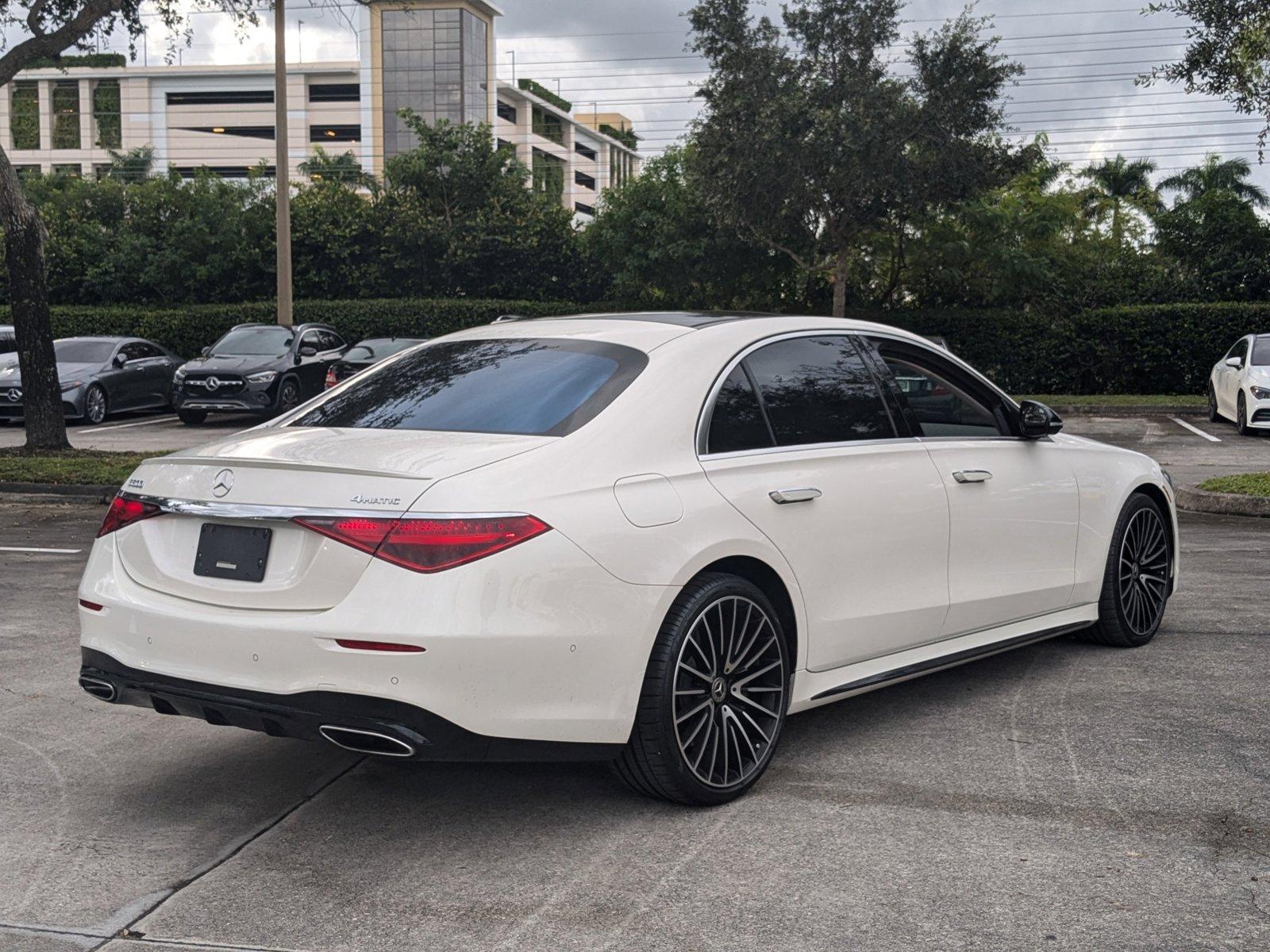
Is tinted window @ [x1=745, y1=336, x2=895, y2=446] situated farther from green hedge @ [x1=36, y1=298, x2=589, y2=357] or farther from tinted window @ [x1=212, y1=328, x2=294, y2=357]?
green hedge @ [x1=36, y1=298, x2=589, y2=357]

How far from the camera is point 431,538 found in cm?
383

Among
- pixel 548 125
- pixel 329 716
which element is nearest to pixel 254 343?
pixel 329 716

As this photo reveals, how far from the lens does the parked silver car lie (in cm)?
2269

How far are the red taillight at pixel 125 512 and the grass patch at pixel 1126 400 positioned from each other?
21369 mm

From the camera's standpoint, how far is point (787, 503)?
4668 millimetres

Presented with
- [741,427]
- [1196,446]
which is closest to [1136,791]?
[741,427]

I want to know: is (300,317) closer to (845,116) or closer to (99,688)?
(845,116)

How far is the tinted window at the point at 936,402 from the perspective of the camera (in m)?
5.57

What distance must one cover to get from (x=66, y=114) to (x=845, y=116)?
91401mm

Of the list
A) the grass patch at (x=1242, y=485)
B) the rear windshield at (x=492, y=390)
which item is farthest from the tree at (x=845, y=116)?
the rear windshield at (x=492, y=390)

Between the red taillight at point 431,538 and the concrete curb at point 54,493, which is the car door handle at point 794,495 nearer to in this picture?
the red taillight at point 431,538

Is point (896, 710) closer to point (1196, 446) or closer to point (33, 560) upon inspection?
point (33, 560)

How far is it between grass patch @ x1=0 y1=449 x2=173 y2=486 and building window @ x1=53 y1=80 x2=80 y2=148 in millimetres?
95630

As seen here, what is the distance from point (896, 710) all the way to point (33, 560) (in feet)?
21.4
